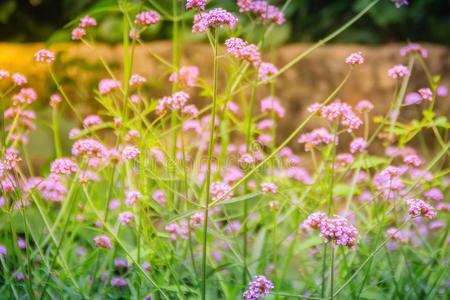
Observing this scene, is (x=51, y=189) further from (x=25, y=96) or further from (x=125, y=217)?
(x=125, y=217)

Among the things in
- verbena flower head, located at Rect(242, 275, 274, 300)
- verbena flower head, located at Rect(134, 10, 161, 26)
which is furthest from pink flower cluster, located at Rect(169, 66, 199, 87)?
verbena flower head, located at Rect(242, 275, 274, 300)

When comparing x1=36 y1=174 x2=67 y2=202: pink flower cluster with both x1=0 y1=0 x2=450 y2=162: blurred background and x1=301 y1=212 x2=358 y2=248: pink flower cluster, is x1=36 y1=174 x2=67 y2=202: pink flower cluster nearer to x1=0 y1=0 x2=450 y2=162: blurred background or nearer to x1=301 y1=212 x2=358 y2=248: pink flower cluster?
x1=301 y1=212 x2=358 y2=248: pink flower cluster

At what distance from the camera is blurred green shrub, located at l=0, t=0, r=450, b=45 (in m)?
3.67

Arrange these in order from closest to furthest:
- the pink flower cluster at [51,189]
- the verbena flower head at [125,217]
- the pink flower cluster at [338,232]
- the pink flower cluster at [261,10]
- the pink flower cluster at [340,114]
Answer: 1. the pink flower cluster at [338,232]
2. the pink flower cluster at [340,114]
3. the verbena flower head at [125,217]
4. the pink flower cluster at [261,10]
5. the pink flower cluster at [51,189]

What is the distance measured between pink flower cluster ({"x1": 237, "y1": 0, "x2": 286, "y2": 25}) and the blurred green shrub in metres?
2.00

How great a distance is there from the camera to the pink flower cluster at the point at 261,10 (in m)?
1.56

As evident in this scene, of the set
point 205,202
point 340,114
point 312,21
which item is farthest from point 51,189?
point 312,21

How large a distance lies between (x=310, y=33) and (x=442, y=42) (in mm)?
762

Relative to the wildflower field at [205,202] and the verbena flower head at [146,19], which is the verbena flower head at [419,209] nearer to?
the wildflower field at [205,202]

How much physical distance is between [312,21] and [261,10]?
2.37 m

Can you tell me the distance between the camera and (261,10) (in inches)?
62.4

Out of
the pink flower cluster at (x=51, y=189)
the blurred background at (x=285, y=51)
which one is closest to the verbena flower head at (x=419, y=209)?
the pink flower cluster at (x=51, y=189)

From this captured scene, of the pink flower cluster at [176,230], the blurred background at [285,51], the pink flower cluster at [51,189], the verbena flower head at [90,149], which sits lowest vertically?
the blurred background at [285,51]

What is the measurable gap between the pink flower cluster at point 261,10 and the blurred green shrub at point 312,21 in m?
2.00
